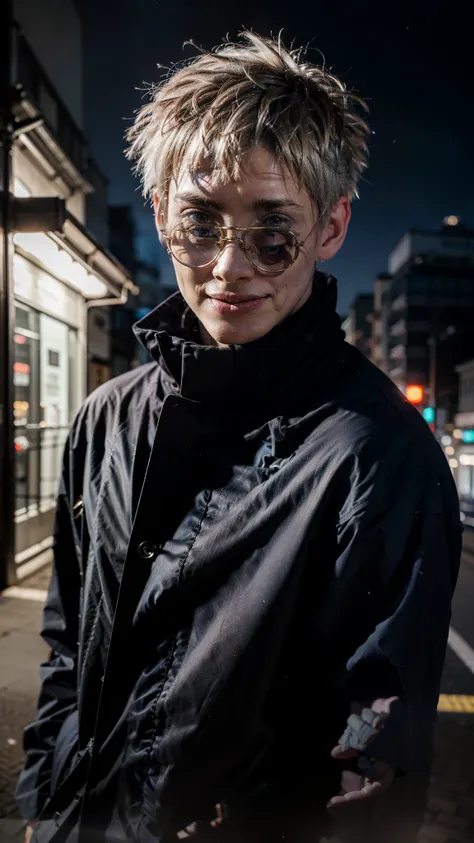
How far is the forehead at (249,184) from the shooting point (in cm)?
116

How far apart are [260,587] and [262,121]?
101 centimetres

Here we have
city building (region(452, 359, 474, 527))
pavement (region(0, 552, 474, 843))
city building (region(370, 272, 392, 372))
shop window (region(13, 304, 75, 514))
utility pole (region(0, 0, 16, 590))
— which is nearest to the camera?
pavement (region(0, 552, 474, 843))

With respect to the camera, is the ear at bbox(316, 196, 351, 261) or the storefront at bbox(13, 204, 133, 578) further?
the storefront at bbox(13, 204, 133, 578)

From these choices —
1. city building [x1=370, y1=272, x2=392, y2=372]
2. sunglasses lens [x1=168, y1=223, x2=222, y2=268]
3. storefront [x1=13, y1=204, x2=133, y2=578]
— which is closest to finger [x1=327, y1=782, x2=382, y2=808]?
sunglasses lens [x1=168, y1=223, x2=222, y2=268]

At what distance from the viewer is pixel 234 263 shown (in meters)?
1.20

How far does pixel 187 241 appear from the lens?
1247 mm

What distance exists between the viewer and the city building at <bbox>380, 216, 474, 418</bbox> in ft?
129

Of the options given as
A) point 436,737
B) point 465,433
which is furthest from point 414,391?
point 465,433

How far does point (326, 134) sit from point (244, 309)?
46cm

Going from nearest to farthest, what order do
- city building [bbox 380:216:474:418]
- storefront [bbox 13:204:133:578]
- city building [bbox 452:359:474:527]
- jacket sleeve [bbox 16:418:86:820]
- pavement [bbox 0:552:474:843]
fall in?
jacket sleeve [bbox 16:418:86:820], pavement [bbox 0:552:474:843], storefront [bbox 13:204:133:578], city building [bbox 452:359:474:527], city building [bbox 380:216:474:418]

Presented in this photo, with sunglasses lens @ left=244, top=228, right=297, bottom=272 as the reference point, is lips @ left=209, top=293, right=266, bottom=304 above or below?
below

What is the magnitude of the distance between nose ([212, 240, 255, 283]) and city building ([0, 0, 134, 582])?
5822 mm

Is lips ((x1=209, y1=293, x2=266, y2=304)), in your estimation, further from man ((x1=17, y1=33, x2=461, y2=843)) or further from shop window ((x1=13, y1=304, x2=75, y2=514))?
shop window ((x1=13, y1=304, x2=75, y2=514))

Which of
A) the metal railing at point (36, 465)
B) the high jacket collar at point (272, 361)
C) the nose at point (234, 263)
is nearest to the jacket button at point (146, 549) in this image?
the high jacket collar at point (272, 361)
